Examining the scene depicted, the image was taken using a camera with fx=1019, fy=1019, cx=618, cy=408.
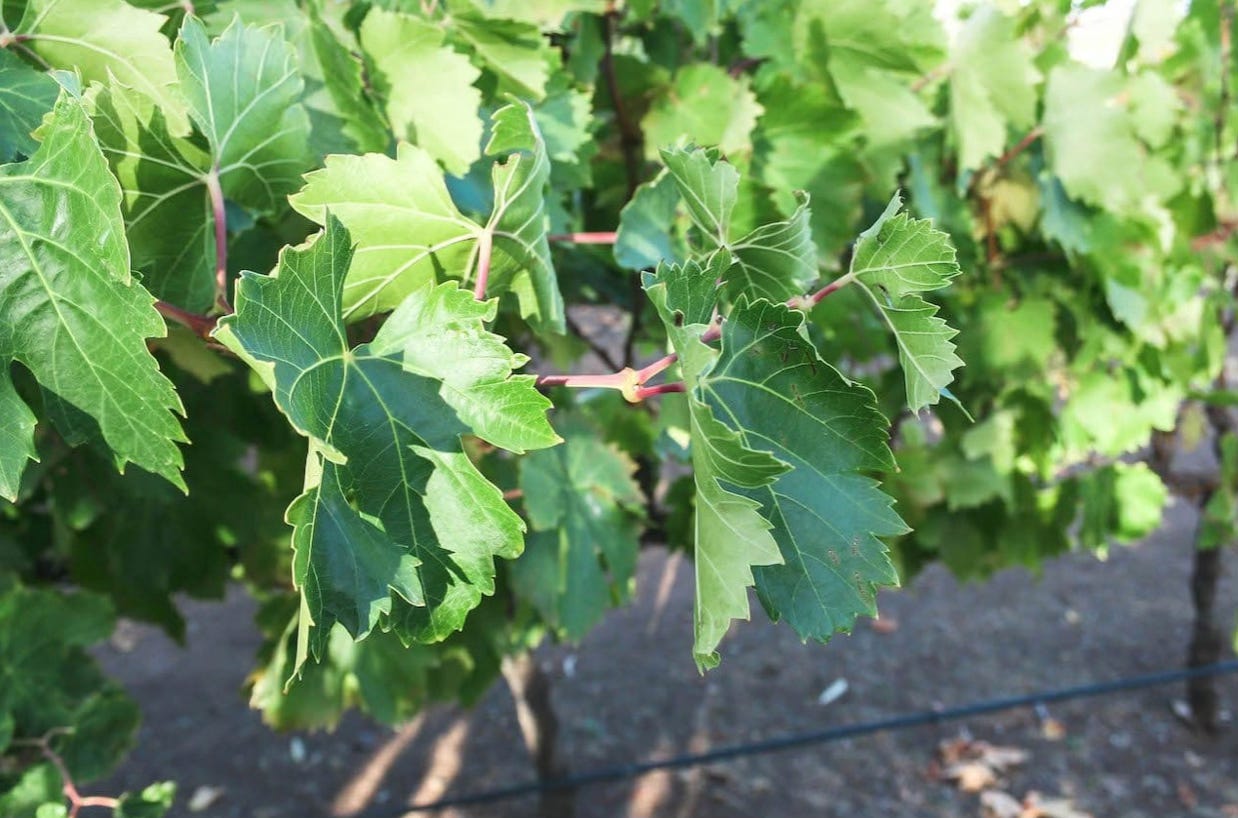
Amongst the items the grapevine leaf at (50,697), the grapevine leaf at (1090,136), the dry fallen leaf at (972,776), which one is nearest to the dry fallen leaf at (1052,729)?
the dry fallen leaf at (972,776)

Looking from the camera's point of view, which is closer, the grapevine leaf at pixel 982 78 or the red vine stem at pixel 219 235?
the red vine stem at pixel 219 235

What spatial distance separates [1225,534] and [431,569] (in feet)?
A: 9.11

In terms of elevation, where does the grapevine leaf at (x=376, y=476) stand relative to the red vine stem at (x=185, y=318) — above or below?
below

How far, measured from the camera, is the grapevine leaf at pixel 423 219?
578 mm

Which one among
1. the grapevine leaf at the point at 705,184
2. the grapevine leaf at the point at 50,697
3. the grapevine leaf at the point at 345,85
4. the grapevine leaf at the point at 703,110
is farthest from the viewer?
the grapevine leaf at the point at 703,110

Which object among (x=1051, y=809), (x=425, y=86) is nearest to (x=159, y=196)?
(x=425, y=86)

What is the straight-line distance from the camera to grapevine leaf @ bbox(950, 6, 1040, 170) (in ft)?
4.91

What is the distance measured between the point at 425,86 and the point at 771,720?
3.06 metres

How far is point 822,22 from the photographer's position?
4.42 feet

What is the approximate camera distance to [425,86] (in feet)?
2.79

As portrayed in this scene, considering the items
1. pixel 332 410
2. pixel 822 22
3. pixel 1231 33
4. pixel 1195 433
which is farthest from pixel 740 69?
pixel 1195 433

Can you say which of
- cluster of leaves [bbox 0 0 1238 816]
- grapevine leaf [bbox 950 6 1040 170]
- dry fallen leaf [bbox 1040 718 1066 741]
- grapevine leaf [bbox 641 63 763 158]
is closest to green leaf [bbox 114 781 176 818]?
cluster of leaves [bbox 0 0 1238 816]

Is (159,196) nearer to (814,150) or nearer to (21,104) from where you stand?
(21,104)

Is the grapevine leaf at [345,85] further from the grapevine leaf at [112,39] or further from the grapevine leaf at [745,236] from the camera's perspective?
the grapevine leaf at [745,236]
